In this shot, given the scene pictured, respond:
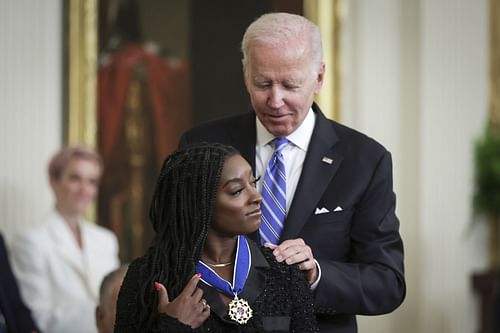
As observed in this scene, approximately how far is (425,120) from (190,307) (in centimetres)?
577

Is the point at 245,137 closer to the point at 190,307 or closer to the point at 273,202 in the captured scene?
the point at 273,202

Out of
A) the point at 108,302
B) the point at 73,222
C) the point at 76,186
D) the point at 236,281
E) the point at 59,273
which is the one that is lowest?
the point at 59,273

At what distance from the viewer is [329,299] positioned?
3.85 m

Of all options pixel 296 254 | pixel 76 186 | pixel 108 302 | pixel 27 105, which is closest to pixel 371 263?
pixel 296 254

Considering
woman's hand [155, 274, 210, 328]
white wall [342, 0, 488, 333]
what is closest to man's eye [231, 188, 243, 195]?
woman's hand [155, 274, 210, 328]

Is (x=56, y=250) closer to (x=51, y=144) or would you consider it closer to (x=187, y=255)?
(x=51, y=144)

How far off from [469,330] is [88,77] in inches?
152

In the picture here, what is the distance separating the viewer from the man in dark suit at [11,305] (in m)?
6.36

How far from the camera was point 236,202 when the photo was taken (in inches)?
139

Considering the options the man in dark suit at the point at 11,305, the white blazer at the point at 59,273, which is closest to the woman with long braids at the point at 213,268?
the man in dark suit at the point at 11,305

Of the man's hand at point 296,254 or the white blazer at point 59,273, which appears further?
the white blazer at point 59,273

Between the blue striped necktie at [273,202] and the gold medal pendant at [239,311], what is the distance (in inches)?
23.0

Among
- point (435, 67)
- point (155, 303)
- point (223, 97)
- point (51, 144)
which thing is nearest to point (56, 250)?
point (51, 144)

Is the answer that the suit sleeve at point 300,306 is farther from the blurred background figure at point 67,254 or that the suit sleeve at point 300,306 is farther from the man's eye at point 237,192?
the blurred background figure at point 67,254
